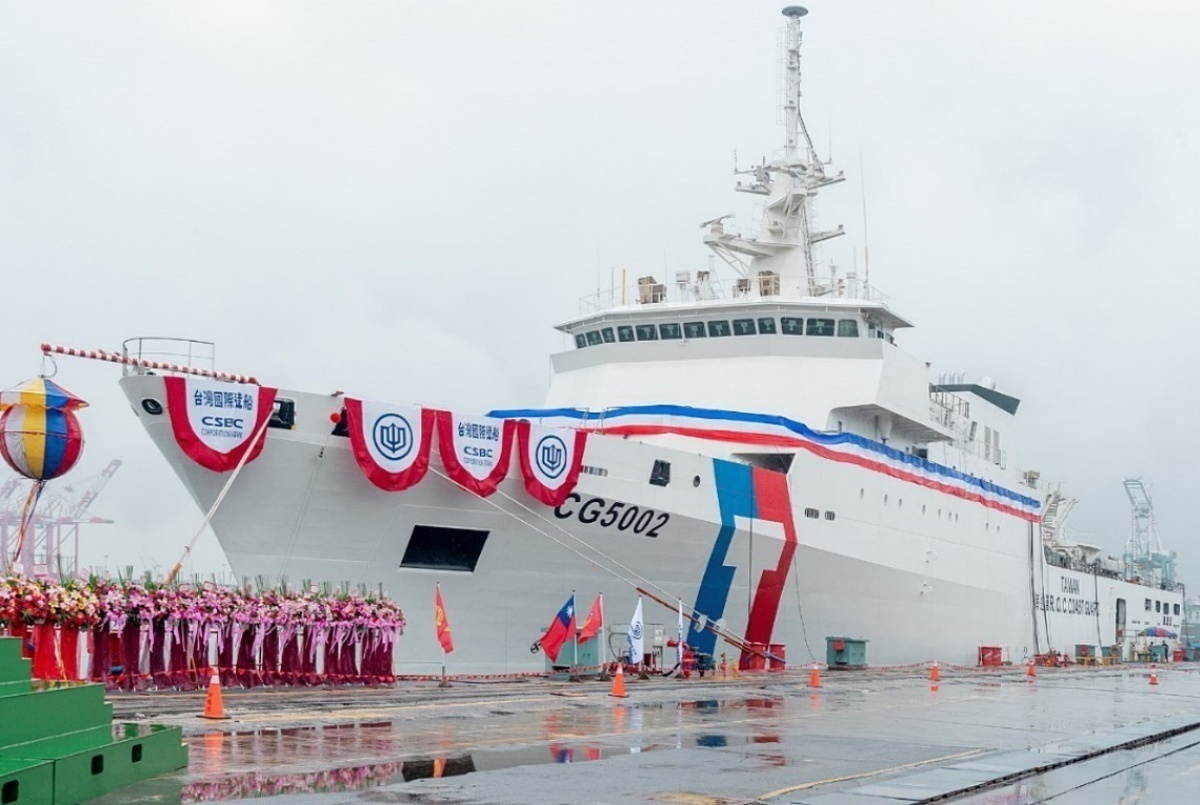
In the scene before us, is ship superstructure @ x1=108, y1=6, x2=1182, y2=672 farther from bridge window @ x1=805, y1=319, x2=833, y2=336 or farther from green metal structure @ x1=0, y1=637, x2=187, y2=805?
green metal structure @ x1=0, y1=637, x2=187, y2=805

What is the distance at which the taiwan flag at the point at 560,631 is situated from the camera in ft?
67.3

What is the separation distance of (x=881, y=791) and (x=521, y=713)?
20.4 ft

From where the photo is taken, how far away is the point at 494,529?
20312 millimetres

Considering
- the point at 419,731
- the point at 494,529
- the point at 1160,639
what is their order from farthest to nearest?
the point at 1160,639, the point at 494,529, the point at 419,731

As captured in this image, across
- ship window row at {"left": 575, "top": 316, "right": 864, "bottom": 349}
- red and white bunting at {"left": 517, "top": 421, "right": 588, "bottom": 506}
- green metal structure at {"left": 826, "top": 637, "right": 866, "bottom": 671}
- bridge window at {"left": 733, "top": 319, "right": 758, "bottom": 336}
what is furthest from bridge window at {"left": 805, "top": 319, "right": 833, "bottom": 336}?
red and white bunting at {"left": 517, "top": 421, "right": 588, "bottom": 506}

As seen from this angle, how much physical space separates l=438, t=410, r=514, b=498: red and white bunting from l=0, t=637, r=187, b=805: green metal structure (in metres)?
10.7

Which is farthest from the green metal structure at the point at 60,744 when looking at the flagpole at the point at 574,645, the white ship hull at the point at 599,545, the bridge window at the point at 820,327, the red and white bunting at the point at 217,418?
the bridge window at the point at 820,327

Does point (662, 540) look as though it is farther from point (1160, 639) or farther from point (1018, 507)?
point (1160, 639)

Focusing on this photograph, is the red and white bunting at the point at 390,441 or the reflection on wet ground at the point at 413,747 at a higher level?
the red and white bunting at the point at 390,441

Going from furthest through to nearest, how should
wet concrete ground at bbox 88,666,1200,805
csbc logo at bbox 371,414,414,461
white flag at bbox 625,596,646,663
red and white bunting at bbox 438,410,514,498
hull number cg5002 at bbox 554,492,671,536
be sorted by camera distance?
hull number cg5002 at bbox 554,492,671,536
white flag at bbox 625,596,646,663
red and white bunting at bbox 438,410,514,498
csbc logo at bbox 371,414,414,461
wet concrete ground at bbox 88,666,1200,805

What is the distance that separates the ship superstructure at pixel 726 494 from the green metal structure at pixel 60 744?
32.1 ft

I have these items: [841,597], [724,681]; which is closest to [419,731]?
[724,681]

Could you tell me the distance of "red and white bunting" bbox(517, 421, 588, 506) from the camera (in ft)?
66.9

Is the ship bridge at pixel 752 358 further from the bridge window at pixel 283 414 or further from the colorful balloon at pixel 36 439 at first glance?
the colorful balloon at pixel 36 439
